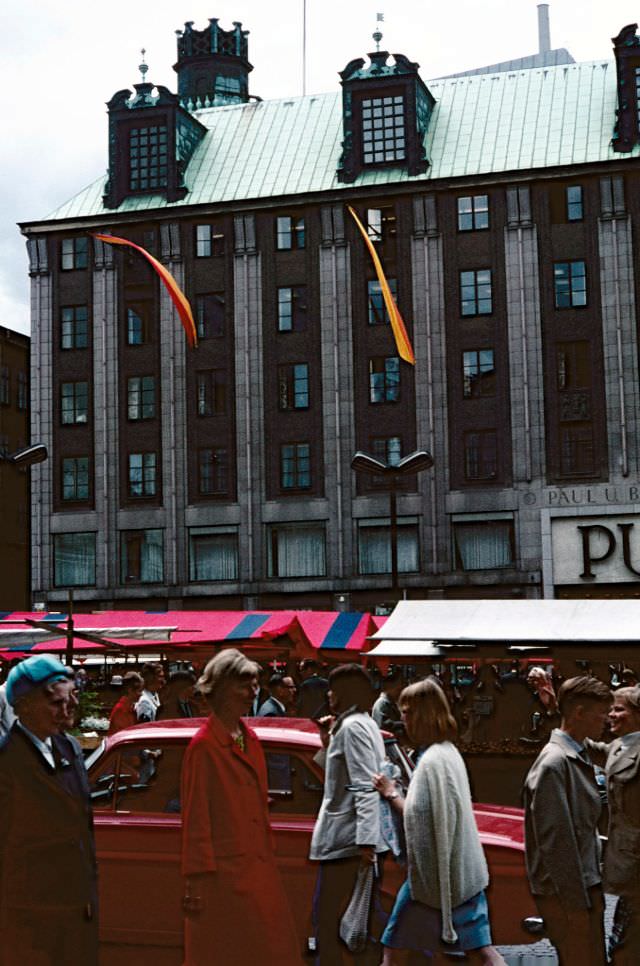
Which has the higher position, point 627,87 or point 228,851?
point 627,87

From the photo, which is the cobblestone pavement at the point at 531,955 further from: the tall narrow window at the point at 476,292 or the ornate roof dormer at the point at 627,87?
the ornate roof dormer at the point at 627,87

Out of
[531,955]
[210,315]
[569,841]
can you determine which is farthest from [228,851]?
[210,315]

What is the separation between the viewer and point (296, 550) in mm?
55938

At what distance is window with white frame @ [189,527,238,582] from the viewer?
Result: 185ft

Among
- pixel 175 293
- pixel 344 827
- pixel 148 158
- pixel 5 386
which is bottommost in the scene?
pixel 344 827

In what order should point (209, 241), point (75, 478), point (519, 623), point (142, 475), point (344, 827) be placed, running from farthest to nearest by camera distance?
point (209, 241), point (75, 478), point (142, 475), point (519, 623), point (344, 827)

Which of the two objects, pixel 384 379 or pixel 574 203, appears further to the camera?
pixel 384 379

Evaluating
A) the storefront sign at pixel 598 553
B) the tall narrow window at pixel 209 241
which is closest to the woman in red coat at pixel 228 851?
the storefront sign at pixel 598 553

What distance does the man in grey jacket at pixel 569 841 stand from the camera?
7430 millimetres

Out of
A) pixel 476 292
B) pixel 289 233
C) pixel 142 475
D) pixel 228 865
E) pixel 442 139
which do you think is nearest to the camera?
pixel 228 865

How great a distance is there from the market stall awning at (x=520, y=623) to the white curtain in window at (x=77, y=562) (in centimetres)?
3761

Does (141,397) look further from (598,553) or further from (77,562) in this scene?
(598,553)

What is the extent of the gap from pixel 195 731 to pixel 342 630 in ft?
58.8

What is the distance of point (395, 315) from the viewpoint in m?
49.1
